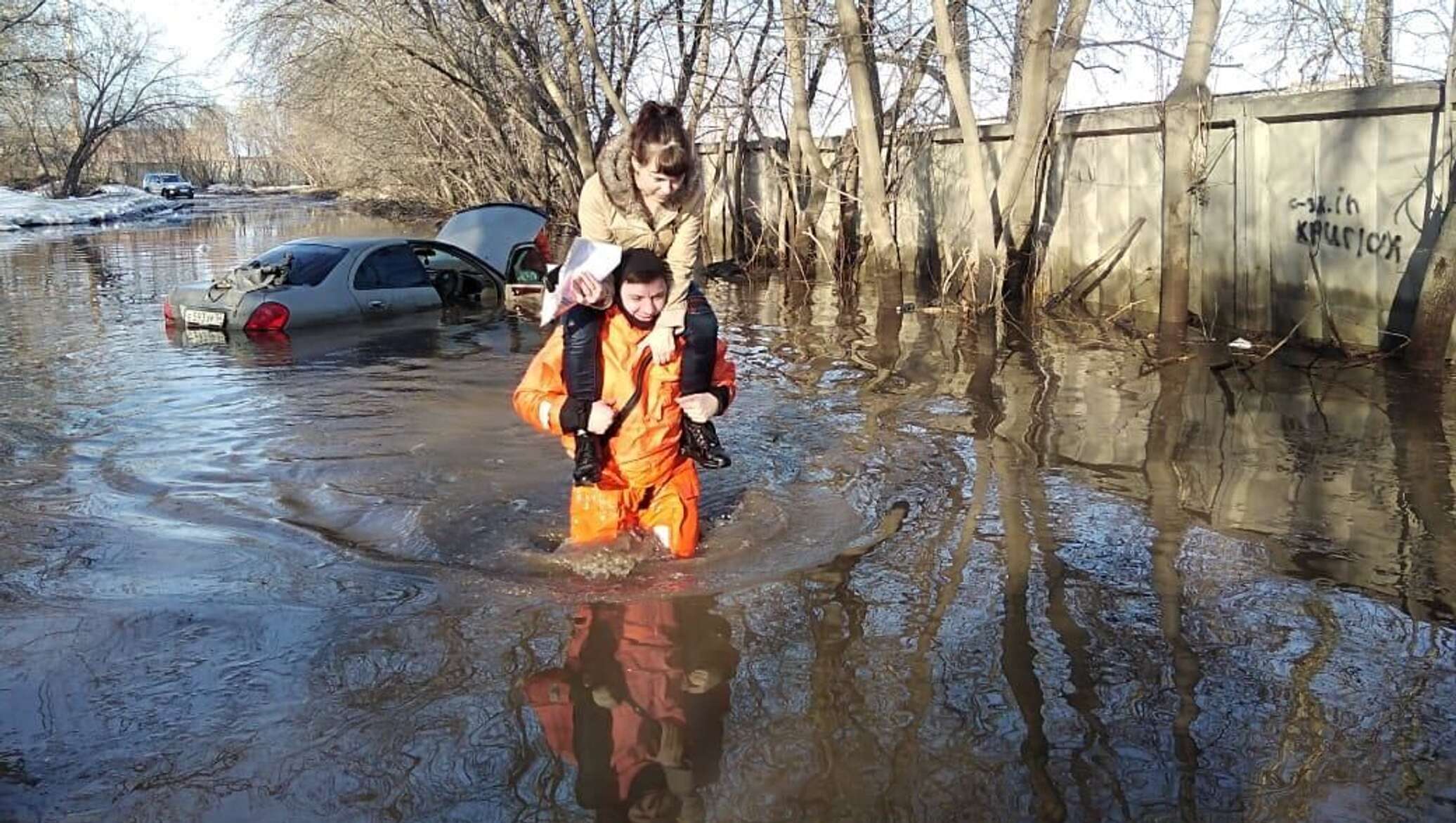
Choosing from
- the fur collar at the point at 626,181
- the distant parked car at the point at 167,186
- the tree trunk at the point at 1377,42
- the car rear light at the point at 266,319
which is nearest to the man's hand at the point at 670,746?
the fur collar at the point at 626,181

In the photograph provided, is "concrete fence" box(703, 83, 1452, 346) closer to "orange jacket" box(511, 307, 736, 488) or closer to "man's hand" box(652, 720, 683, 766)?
"orange jacket" box(511, 307, 736, 488)

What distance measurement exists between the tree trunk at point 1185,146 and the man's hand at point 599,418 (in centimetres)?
751

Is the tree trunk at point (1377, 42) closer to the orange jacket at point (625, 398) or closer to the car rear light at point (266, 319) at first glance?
the orange jacket at point (625, 398)

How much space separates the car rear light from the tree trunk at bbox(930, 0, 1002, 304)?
7.06 m

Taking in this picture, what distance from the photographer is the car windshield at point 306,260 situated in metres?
12.4

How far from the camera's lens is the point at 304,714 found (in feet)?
12.1

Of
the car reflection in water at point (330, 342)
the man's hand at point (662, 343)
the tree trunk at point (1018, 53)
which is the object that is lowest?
the car reflection in water at point (330, 342)

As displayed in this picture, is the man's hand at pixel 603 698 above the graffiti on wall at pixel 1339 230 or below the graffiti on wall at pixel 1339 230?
below

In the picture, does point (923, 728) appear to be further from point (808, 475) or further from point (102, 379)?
point (102, 379)

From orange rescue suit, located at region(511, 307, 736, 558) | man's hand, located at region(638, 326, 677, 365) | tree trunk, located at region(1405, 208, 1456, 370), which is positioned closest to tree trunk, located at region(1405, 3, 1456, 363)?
tree trunk, located at region(1405, 208, 1456, 370)

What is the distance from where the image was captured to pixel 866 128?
14.4 m

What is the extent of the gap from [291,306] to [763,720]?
9.60 m

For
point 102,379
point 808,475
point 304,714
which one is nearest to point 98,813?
point 304,714

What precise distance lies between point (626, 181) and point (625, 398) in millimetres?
824
